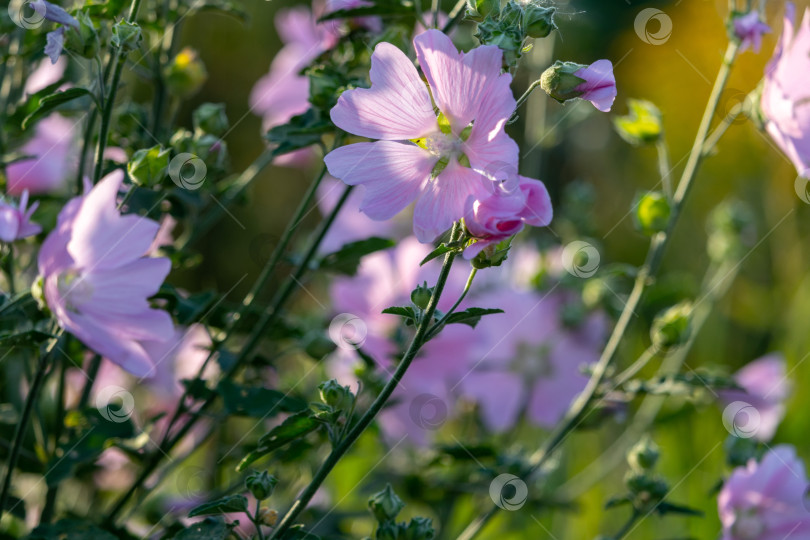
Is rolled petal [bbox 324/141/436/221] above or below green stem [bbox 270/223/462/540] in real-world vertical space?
above

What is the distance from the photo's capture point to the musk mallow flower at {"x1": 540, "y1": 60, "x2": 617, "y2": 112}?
22.7 inches

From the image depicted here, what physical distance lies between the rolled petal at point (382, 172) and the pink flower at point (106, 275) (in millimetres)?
157

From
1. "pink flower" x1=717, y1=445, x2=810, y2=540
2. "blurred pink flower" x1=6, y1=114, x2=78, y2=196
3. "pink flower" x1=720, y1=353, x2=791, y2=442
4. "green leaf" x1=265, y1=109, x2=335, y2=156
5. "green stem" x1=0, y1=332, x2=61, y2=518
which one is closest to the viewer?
"green stem" x1=0, y1=332, x2=61, y2=518

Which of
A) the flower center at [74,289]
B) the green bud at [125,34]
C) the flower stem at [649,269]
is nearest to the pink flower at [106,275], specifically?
the flower center at [74,289]

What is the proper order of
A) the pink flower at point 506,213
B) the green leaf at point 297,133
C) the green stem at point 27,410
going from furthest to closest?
the green leaf at point 297,133 < the green stem at point 27,410 < the pink flower at point 506,213

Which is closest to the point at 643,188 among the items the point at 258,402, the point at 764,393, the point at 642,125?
the point at 764,393

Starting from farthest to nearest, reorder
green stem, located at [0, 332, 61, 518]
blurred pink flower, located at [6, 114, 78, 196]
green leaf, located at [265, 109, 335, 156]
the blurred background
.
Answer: the blurred background → blurred pink flower, located at [6, 114, 78, 196] → green leaf, located at [265, 109, 335, 156] → green stem, located at [0, 332, 61, 518]

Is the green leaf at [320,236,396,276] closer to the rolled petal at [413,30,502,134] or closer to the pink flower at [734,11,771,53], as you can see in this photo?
the rolled petal at [413,30,502,134]

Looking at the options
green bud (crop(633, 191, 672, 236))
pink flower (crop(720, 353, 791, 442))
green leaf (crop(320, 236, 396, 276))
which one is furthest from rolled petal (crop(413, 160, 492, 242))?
pink flower (crop(720, 353, 791, 442))

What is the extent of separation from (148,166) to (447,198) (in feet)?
0.80

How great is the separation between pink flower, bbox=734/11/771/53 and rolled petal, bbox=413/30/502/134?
0.38 m

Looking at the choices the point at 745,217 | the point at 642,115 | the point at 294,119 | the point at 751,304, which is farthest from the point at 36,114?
the point at 751,304

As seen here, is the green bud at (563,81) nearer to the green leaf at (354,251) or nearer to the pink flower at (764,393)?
the green leaf at (354,251)

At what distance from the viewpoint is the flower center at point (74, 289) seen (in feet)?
2.17
